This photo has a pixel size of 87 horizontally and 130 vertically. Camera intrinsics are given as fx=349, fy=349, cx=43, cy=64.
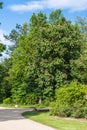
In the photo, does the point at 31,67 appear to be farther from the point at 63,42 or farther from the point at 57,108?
the point at 57,108

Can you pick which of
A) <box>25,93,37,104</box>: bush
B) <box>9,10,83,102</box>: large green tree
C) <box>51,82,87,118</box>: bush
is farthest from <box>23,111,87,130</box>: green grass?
<box>25,93,37,104</box>: bush

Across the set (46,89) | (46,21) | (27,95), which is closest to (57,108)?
(46,89)

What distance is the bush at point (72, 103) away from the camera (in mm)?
22158

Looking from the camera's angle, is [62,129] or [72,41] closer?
[62,129]

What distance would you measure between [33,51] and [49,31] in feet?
10.2

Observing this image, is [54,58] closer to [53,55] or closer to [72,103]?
[53,55]

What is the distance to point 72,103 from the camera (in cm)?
2423

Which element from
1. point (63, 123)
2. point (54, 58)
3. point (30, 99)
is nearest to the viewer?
point (63, 123)

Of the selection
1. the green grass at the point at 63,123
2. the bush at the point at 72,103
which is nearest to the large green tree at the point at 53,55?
the bush at the point at 72,103

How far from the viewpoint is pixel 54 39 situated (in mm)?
31156

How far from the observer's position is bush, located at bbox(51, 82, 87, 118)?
22.2 meters

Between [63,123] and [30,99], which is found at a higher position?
[30,99]

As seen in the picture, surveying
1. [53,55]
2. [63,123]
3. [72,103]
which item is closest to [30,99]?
[53,55]

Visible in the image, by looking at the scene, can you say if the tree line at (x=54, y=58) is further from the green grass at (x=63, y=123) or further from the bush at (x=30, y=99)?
the bush at (x=30, y=99)
